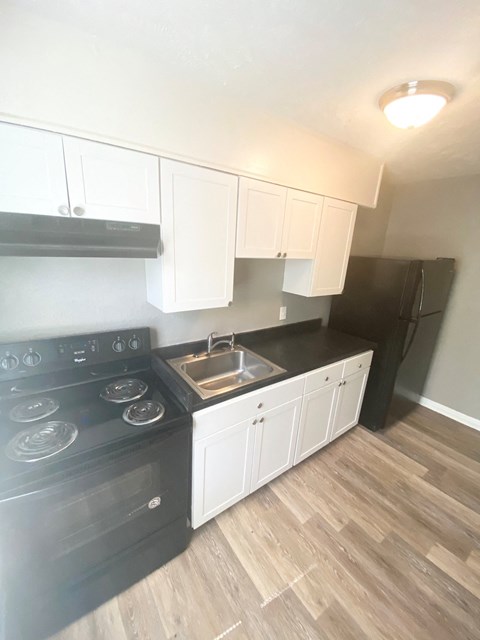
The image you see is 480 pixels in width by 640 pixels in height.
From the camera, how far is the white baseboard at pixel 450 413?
8.54ft

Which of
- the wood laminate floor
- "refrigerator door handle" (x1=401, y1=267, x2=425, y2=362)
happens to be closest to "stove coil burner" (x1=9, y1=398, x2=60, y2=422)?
the wood laminate floor

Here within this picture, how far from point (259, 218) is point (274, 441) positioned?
141 cm

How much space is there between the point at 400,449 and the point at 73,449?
→ 251cm

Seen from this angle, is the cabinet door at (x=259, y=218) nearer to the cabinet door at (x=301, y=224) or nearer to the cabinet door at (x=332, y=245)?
the cabinet door at (x=301, y=224)

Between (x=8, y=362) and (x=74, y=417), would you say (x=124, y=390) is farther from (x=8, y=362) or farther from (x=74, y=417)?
(x=8, y=362)

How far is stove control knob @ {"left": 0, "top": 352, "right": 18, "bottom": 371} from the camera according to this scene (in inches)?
48.2

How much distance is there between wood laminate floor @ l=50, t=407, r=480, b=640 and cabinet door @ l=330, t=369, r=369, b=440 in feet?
0.92

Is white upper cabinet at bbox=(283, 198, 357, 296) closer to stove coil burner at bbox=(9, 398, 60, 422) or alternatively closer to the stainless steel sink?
the stainless steel sink

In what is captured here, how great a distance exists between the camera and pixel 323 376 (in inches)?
Result: 72.0

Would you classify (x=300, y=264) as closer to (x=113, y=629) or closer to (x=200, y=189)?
(x=200, y=189)

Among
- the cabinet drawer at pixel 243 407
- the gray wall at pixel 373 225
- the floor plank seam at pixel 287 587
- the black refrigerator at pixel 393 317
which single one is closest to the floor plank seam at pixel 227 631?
the floor plank seam at pixel 287 587

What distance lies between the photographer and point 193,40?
36.5 inches

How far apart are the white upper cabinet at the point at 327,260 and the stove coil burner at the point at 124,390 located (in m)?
1.35

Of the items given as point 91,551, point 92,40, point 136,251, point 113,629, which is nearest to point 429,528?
point 113,629
